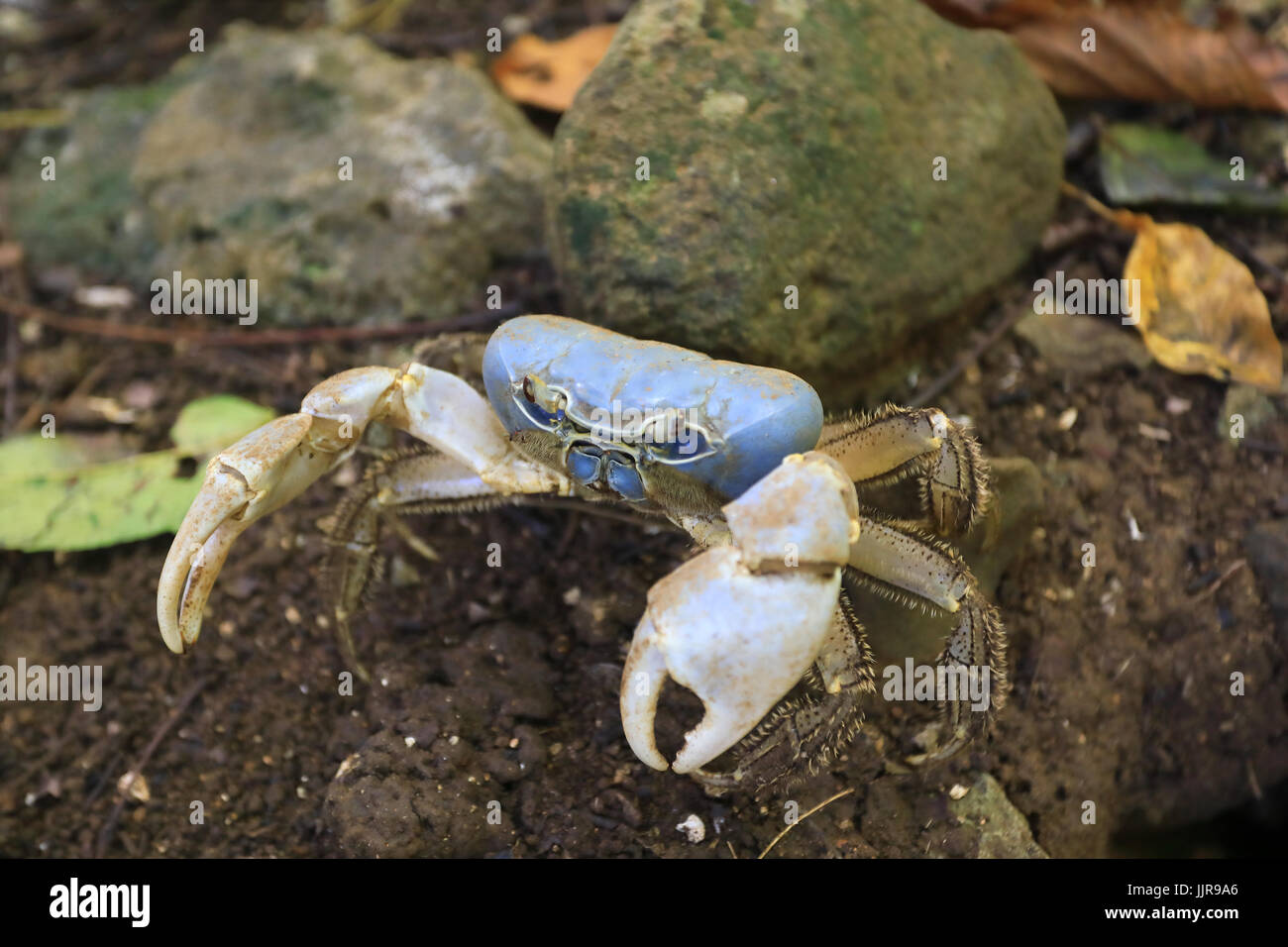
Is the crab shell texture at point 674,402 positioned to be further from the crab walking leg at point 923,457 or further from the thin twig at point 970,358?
the thin twig at point 970,358

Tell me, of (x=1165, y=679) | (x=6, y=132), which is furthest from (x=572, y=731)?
(x=6, y=132)

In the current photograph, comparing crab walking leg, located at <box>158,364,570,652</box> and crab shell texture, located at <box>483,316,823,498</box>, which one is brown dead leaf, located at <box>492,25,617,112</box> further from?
crab shell texture, located at <box>483,316,823,498</box>

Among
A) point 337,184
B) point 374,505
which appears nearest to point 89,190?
point 337,184

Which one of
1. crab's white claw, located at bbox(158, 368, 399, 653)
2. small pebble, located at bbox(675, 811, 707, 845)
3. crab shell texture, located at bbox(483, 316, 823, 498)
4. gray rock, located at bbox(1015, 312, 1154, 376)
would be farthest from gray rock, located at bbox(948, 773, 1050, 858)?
crab's white claw, located at bbox(158, 368, 399, 653)

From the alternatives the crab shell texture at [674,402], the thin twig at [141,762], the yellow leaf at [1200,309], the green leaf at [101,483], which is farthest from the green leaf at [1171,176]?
the thin twig at [141,762]

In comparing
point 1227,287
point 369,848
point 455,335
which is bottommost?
point 369,848

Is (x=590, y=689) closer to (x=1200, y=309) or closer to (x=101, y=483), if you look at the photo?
(x=101, y=483)

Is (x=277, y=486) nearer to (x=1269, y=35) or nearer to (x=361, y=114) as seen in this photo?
(x=361, y=114)
